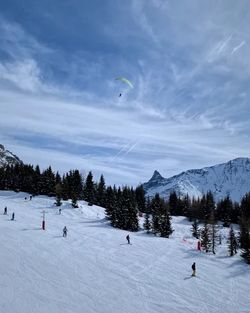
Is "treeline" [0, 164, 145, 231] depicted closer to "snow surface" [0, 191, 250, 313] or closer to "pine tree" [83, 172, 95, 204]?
"pine tree" [83, 172, 95, 204]

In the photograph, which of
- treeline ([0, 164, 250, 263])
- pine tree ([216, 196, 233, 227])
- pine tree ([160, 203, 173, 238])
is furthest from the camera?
pine tree ([216, 196, 233, 227])

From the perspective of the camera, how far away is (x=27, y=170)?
118m

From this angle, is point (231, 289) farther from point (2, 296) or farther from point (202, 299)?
point (2, 296)

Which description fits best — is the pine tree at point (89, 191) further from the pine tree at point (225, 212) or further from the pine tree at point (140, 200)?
the pine tree at point (225, 212)

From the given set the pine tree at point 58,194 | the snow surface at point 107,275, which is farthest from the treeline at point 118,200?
the snow surface at point 107,275

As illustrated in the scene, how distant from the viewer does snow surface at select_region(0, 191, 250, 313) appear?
94.6 feet

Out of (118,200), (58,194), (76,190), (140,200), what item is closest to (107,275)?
(118,200)

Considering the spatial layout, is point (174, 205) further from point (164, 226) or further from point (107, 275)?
point (107, 275)

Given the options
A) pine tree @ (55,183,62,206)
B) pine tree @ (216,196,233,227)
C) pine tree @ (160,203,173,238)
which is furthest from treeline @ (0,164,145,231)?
pine tree @ (216,196,233,227)

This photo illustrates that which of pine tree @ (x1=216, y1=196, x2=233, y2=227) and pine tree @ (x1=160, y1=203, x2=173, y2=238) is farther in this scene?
pine tree @ (x1=216, y1=196, x2=233, y2=227)

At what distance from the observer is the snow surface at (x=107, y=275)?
1135 inches

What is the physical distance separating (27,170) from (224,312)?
320ft

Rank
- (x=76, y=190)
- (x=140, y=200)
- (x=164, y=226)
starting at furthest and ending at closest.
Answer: (x=140, y=200) < (x=76, y=190) < (x=164, y=226)

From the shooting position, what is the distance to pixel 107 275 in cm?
3659
